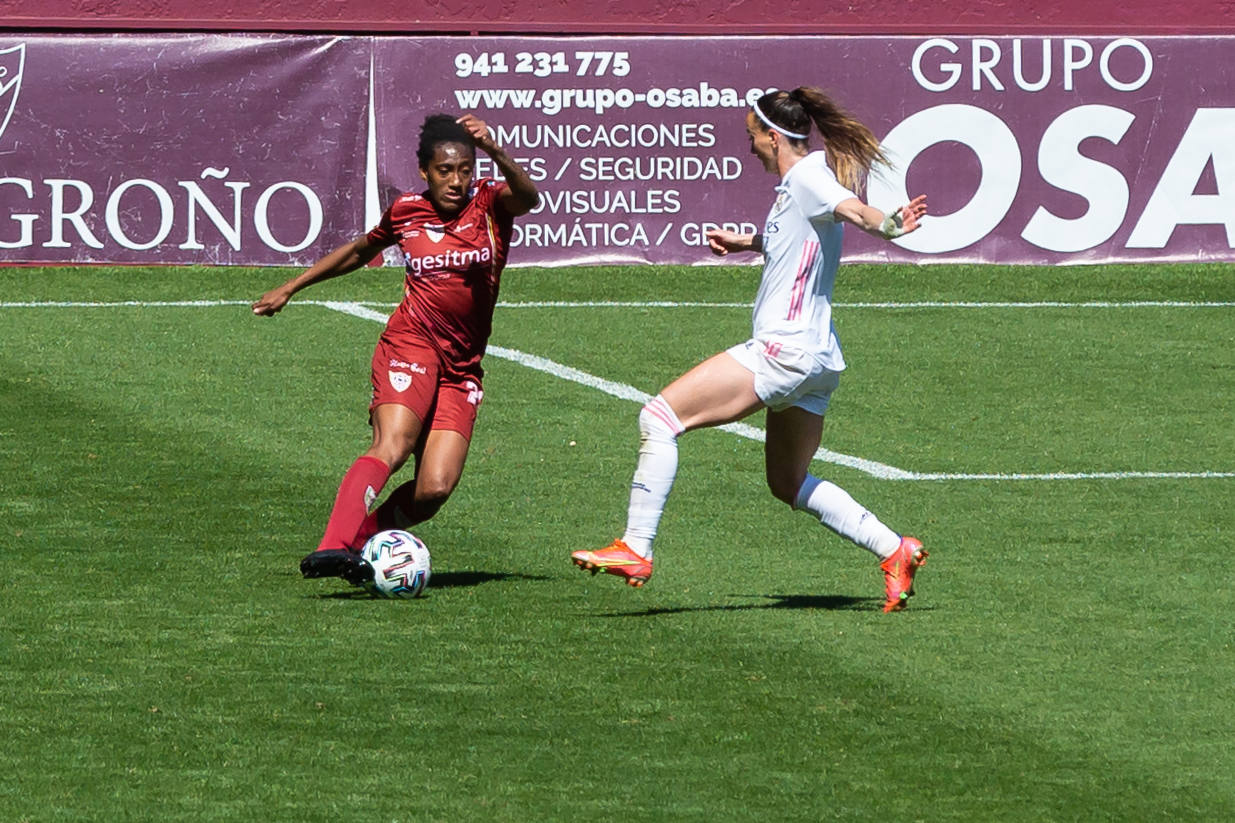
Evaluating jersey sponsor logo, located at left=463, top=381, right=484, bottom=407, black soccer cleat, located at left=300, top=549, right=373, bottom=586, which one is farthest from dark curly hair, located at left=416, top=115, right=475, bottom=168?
black soccer cleat, located at left=300, top=549, right=373, bottom=586

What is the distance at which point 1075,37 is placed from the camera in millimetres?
21359

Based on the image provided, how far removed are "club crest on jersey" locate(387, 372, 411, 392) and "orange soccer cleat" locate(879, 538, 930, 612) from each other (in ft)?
6.72

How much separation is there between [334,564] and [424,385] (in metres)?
0.99

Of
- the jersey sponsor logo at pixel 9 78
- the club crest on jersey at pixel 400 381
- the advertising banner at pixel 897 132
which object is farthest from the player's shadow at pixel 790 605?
the jersey sponsor logo at pixel 9 78

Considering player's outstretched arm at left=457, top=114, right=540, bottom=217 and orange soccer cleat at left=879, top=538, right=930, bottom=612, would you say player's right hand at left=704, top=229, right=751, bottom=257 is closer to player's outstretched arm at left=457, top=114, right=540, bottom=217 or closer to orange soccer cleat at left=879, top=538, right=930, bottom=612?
player's outstretched arm at left=457, top=114, right=540, bottom=217

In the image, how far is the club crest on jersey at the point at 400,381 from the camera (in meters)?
9.41

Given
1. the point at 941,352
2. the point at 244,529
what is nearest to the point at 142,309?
the point at 941,352

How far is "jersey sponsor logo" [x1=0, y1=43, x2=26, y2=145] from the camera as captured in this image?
2059 cm

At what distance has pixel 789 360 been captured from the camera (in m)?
8.54

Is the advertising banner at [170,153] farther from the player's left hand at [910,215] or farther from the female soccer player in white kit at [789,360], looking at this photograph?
the player's left hand at [910,215]

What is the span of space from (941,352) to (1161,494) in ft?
17.0

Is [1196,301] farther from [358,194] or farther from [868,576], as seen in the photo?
[868,576]

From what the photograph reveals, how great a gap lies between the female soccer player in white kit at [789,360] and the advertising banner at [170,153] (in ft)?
40.9

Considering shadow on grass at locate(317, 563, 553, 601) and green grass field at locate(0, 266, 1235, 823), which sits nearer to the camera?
green grass field at locate(0, 266, 1235, 823)
